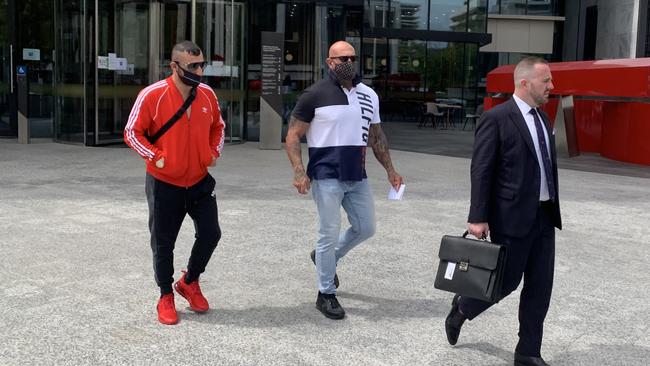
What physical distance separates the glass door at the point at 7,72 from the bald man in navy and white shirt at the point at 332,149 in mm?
13421

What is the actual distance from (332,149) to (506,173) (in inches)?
48.9

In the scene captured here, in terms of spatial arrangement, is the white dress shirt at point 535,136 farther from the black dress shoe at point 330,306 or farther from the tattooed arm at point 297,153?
the black dress shoe at point 330,306

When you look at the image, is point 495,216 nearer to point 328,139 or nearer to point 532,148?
point 532,148

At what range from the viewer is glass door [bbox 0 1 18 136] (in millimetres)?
16281

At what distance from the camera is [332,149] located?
4641 mm

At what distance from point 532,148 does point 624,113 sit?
466 inches

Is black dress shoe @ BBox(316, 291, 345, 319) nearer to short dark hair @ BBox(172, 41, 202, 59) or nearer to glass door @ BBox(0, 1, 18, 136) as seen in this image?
short dark hair @ BBox(172, 41, 202, 59)

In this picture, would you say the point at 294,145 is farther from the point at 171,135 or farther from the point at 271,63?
the point at 271,63

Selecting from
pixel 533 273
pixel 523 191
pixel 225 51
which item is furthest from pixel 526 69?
pixel 225 51

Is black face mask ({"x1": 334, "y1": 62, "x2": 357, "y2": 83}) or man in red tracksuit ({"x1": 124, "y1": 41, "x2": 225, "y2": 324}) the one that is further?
black face mask ({"x1": 334, "y1": 62, "x2": 357, "y2": 83})

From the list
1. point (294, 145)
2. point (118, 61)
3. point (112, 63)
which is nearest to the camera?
point (294, 145)

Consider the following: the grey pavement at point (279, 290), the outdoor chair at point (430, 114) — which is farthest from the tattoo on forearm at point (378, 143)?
the outdoor chair at point (430, 114)

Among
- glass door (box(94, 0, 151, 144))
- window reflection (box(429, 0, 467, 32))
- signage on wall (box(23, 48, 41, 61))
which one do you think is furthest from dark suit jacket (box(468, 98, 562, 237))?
window reflection (box(429, 0, 467, 32))

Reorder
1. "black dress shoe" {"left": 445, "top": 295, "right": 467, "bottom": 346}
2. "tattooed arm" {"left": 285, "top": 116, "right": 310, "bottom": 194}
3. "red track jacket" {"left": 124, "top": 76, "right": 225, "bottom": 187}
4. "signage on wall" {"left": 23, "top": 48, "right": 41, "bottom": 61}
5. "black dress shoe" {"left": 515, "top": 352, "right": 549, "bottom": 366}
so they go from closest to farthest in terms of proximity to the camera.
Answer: "black dress shoe" {"left": 515, "top": 352, "right": 549, "bottom": 366} → "black dress shoe" {"left": 445, "top": 295, "right": 467, "bottom": 346} → "red track jacket" {"left": 124, "top": 76, "right": 225, "bottom": 187} → "tattooed arm" {"left": 285, "top": 116, "right": 310, "bottom": 194} → "signage on wall" {"left": 23, "top": 48, "right": 41, "bottom": 61}
